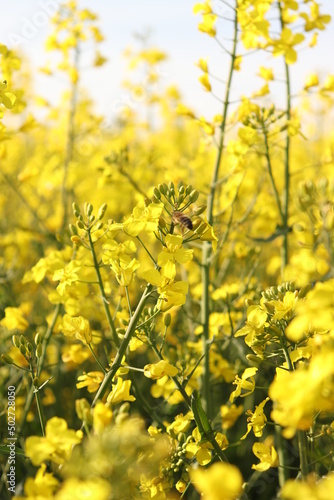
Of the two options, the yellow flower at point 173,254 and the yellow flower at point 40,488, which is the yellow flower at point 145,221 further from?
the yellow flower at point 40,488

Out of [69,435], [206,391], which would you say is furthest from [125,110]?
[69,435]

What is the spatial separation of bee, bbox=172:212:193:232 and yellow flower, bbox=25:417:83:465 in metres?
0.66

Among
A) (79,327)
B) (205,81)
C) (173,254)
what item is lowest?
(79,327)

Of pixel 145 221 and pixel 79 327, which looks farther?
pixel 79 327

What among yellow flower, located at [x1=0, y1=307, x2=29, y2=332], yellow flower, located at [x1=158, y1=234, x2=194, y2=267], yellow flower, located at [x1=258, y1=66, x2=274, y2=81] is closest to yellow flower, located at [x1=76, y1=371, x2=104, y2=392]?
yellow flower, located at [x1=158, y1=234, x2=194, y2=267]

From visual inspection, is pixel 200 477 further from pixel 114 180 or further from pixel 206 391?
pixel 114 180

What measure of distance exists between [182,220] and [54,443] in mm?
718

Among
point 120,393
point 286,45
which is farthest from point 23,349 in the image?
point 286,45

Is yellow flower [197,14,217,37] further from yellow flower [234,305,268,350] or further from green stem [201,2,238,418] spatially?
yellow flower [234,305,268,350]

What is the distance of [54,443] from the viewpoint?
1.16m

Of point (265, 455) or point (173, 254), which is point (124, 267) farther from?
point (265, 455)

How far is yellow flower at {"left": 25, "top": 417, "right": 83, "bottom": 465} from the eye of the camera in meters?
1.15

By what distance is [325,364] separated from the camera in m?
0.98

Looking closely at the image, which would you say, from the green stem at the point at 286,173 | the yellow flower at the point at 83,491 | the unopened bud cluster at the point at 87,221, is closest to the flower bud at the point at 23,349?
the unopened bud cluster at the point at 87,221
